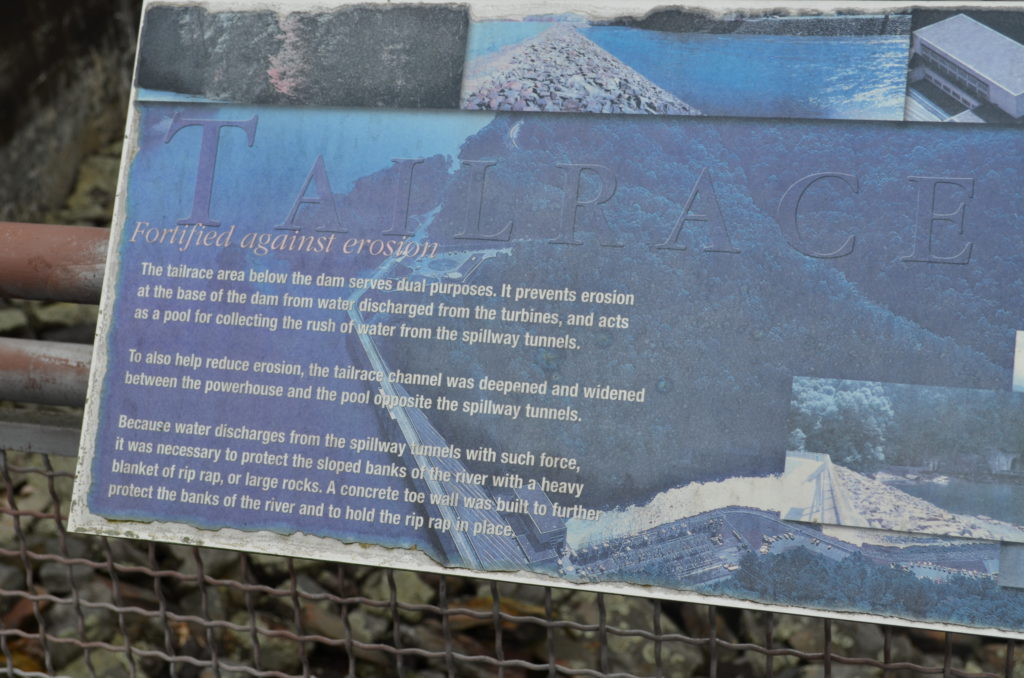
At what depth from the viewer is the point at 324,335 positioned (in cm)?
117

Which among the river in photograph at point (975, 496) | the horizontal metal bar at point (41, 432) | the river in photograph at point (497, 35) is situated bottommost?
the horizontal metal bar at point (41, 432)

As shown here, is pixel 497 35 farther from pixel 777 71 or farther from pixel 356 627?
pixel 356 627

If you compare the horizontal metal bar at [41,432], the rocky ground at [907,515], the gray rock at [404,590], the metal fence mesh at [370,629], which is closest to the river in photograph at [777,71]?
the rocky ground at [907,515]

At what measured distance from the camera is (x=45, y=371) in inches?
53.9

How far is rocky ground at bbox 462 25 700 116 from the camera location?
3.74 ft

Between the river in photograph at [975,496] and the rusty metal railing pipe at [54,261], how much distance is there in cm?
114

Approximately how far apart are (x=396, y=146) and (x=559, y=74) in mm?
233

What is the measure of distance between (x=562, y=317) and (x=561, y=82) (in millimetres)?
307

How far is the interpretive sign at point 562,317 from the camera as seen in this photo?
105cm

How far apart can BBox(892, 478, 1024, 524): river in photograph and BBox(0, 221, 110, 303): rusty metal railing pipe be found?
1.14 metres

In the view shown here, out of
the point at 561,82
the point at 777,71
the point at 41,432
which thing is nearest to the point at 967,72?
the point at 777,71

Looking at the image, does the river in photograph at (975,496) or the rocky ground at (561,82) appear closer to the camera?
the river in photograph at (975,496)

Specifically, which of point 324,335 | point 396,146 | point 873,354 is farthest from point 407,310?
point 873,354

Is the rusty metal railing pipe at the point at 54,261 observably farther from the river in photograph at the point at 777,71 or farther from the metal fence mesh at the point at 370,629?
the metal fence mesh at the point at 370,629
